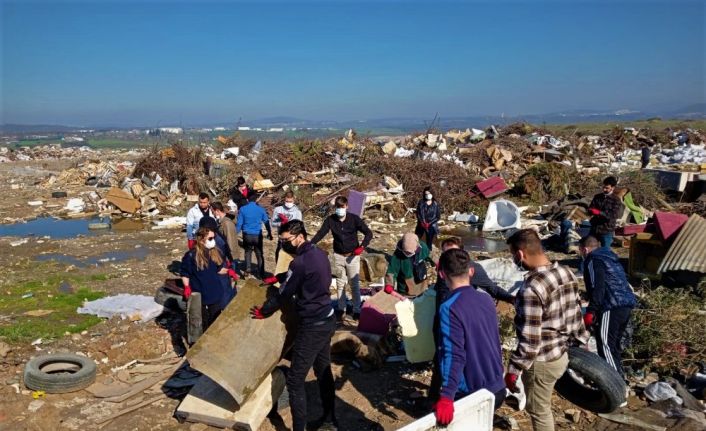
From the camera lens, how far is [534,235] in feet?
11.5

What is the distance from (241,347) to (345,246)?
308 centimetres

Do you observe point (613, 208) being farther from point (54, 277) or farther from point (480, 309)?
point (54, 277)

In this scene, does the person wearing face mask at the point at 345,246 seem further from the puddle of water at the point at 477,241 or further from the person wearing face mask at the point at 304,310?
the puddle of water at the point at 477,241

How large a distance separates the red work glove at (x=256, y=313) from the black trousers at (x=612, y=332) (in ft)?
10.8

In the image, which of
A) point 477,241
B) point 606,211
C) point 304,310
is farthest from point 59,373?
point 477,241

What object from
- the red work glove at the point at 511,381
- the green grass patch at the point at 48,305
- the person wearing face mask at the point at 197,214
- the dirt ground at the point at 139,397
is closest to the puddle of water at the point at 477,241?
the dirt ground at the point at 139,397

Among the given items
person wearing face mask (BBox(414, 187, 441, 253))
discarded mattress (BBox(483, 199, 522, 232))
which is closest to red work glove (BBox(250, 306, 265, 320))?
person wearing face mask (BBox(414, 187, 441, 253))

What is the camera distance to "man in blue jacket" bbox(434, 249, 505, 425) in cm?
320

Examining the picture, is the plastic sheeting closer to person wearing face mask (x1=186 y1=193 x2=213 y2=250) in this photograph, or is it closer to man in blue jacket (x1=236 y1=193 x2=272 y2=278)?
person wearing face mask (x1=186 y1=193 x2=213 y2=250)

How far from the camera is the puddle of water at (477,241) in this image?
42.0 feet

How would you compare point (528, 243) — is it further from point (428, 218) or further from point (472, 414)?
point (428, 218)

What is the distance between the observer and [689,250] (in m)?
7.84

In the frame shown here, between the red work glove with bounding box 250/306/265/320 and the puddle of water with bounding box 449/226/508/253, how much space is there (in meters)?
8.84

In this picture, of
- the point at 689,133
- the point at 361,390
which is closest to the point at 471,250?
the point at 361,390
